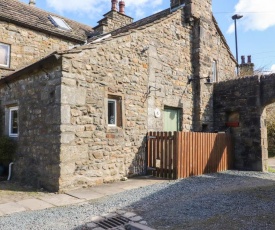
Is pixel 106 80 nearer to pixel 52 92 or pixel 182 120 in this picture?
pixel 52 92

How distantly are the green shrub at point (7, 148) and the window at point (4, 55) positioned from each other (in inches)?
140

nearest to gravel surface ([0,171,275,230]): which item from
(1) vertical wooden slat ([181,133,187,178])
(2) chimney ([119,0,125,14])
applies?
(1) vertical wooden slat ([181,133,187,178])

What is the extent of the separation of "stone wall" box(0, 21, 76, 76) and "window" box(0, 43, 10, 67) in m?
0.14

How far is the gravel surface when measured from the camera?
3.81 metres

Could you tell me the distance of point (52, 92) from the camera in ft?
20.9

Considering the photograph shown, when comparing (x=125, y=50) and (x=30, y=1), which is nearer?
(x=125, y=50)

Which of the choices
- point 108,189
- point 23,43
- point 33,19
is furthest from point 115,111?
point 33,19

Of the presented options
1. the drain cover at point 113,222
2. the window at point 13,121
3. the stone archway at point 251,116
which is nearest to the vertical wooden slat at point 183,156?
the stone archway at point 251,116

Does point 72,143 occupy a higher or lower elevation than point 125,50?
lower

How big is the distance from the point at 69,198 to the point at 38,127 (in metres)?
2.31

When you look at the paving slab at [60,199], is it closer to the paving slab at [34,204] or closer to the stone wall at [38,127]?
the paving slab at [34,204]

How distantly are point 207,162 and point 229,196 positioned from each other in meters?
3.33

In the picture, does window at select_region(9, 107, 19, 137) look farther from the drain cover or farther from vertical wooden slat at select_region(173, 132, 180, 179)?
the drain cover

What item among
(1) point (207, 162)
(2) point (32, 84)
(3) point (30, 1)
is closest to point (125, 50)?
(2) point (32, 84)
